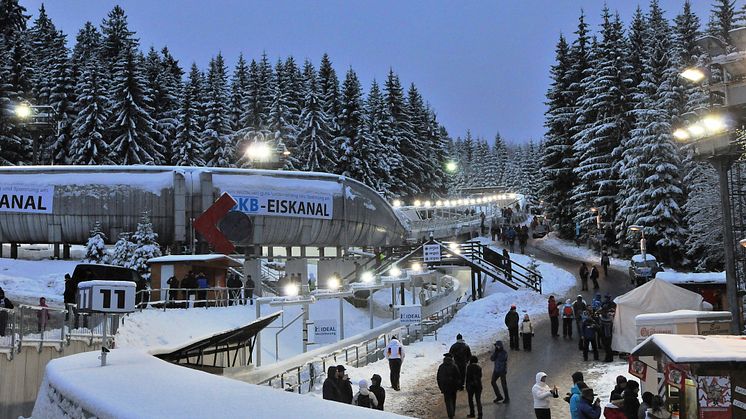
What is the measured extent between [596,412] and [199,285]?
17.0m

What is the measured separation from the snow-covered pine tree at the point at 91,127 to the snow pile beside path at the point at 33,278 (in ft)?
62.5

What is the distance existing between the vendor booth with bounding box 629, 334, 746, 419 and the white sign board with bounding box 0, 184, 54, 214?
2977 cm

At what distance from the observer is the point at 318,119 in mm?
60000

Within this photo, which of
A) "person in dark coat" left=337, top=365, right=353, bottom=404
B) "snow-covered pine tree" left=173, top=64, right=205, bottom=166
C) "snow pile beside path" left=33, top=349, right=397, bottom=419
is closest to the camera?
"snow pile beside path" left=33, top=349, right=397, bottom=419

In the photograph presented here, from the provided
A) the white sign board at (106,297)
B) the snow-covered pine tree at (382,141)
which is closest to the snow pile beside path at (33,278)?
the white sign board at (106,297)

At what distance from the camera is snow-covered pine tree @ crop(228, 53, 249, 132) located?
6581cm

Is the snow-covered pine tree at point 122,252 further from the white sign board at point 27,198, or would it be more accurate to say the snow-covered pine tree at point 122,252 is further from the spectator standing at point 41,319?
the spectator standing at point 41,319

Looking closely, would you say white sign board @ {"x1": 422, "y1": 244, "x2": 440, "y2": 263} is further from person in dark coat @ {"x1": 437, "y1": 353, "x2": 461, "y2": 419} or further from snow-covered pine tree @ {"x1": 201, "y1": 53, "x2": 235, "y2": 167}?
snow-covered pine tree @ {"x1": 201, "y1": 53, "x2": 235, "y2": 167}

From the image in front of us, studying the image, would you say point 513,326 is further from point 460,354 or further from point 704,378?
point 704,378

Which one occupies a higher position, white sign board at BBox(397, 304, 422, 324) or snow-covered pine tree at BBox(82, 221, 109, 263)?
snow-covered pine tree at BBox(82, 221, 109, 263)

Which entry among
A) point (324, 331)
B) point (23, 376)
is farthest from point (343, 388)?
point (324, 331)

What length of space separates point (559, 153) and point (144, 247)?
111 feet

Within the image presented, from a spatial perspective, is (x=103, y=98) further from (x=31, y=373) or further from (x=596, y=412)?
(x=596, y=412)

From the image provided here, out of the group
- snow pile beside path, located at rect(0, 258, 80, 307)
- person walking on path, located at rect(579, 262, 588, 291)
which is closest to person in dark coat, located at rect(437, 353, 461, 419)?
snow pile beside path, located at rect(0, 258, 80, 307)
